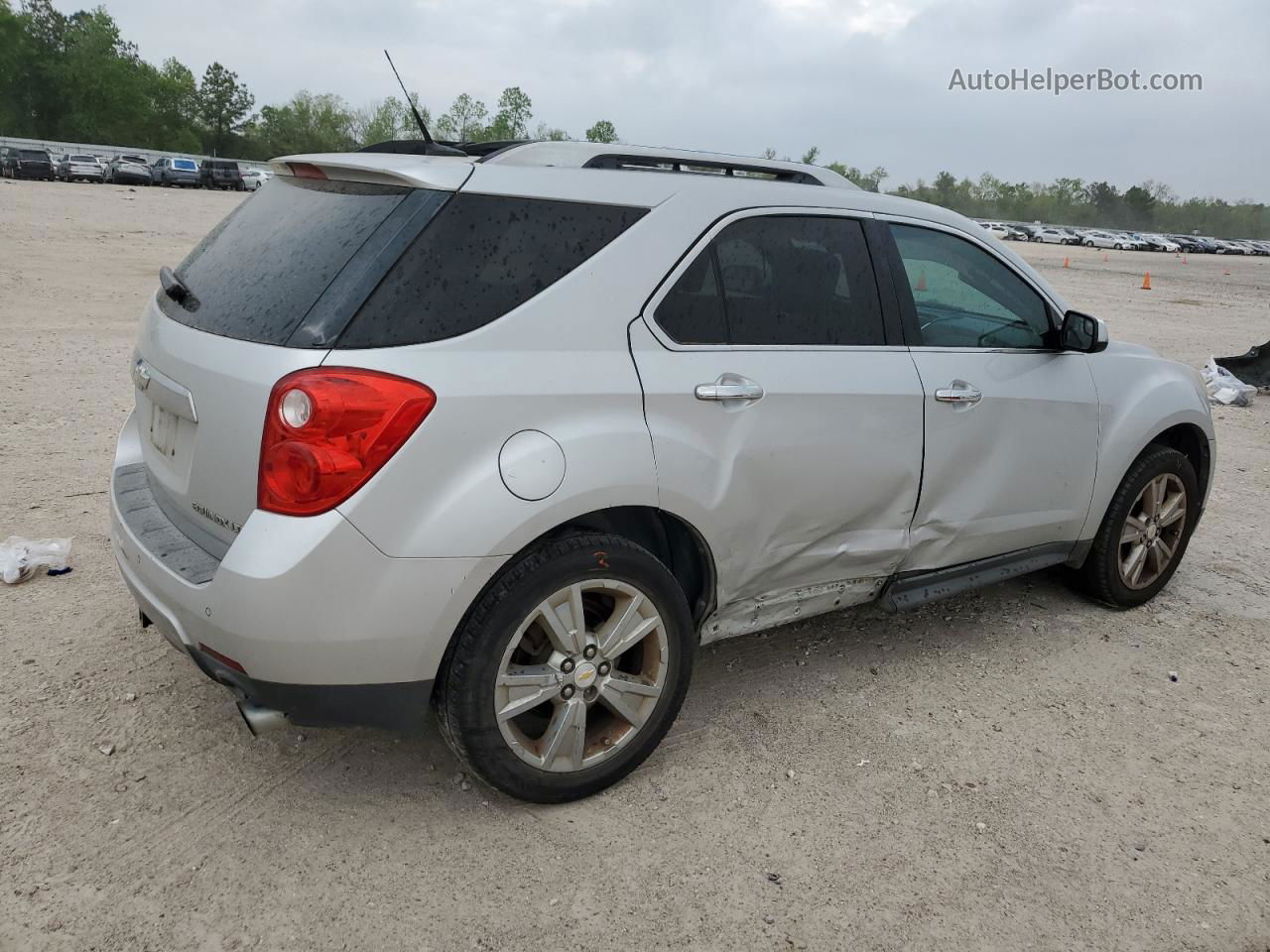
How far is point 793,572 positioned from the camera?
3.41 metres

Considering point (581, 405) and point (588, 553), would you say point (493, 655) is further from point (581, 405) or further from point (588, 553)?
point (581, 405)

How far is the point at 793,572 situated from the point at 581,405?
1.09 meters

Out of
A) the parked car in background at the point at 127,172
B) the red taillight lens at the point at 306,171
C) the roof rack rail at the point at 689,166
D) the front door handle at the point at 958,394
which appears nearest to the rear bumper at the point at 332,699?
the red taillight lens at the point at 306,171

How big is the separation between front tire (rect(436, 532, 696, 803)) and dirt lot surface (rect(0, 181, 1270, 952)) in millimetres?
169

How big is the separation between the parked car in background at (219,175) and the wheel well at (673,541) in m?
53.7

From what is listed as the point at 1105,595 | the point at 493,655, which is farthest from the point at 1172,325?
the point at 493,655

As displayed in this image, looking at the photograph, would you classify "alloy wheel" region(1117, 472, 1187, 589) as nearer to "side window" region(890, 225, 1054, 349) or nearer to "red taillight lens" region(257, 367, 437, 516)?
"side window" region(890, 225, 1054, 349)

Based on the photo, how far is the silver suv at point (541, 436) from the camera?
8.16ft

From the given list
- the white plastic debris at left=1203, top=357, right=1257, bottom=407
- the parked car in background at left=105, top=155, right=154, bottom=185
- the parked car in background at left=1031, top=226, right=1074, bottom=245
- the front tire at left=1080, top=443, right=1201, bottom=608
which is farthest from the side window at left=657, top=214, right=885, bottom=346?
the parked car in background at left=1031, top=226, right=1074, bottom=245

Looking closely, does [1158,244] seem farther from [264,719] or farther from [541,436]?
[264,719]

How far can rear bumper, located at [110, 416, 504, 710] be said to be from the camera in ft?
7.97

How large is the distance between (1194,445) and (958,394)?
195 cm

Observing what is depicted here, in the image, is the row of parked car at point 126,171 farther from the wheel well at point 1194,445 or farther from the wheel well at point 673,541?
the wheel well at point 673,541

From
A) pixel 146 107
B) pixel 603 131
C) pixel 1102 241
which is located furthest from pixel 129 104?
pixel 1102 241
